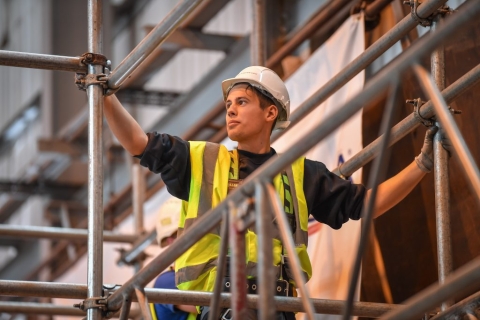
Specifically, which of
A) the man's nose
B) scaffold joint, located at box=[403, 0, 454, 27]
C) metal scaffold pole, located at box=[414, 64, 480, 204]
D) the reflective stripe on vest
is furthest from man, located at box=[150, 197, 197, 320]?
metal scaffold pole, located at box=[414, 64, 480, 204]

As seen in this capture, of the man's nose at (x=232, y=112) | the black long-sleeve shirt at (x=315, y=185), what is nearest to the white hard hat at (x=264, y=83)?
the man's nose at (x=232, y=112)

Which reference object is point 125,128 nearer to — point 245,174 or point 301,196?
point 245,174

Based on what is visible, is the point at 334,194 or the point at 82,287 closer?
the point at 82,287

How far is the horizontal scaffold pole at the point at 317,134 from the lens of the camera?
8.20 ft

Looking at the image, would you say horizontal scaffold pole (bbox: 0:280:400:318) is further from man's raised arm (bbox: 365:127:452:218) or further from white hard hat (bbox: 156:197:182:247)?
white hard hat (bbox: 156:197:182:247)

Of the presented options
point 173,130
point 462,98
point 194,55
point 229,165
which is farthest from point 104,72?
point 194,55

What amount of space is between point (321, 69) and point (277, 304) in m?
2.67

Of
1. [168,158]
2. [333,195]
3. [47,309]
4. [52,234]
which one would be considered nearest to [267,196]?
[168,158]

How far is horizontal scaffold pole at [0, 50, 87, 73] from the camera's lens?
436 cm

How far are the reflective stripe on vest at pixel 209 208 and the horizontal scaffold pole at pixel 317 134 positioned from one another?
1.74ft

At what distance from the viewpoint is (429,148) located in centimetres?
450

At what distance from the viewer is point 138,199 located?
8398 mm

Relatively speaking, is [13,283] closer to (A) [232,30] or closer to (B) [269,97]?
(B) [269,97]

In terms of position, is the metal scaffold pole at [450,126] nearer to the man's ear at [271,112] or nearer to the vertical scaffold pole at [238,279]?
the vertical scaffold pole at [238,279]
